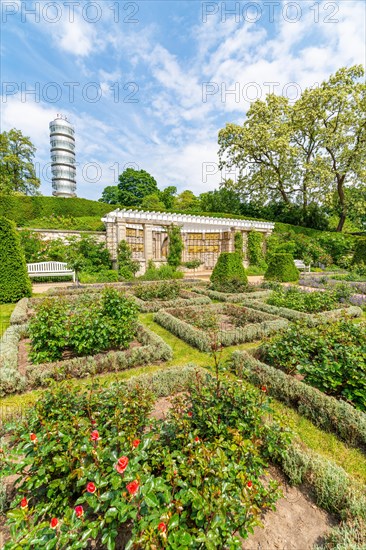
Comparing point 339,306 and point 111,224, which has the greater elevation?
point 111,224

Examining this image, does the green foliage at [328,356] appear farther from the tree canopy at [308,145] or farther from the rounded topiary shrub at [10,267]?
the tree canopy at [308,145]

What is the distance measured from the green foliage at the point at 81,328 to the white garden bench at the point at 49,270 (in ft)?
24.6

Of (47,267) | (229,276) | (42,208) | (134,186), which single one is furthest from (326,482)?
(134,186)

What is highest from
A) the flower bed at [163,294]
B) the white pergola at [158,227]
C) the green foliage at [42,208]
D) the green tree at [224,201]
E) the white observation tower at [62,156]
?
the white observation tower at [62,156]

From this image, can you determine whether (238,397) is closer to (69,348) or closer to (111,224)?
(69,348)

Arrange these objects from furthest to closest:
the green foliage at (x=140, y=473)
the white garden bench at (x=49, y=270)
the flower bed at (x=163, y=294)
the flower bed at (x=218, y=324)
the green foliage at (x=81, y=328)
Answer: the white garden bench at (x=49, y=270)
the flower bed at (x=163, y=294)
the flower bed at (x=218, y=324)
the green foliage at (x=81, y=328)
the green foliage at (x=140, y=473)

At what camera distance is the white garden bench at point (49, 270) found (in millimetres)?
10906

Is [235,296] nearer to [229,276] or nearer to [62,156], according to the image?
[229,276]

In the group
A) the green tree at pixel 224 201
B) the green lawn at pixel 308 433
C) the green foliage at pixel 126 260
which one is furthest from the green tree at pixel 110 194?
the green lawn at pixel 308 433

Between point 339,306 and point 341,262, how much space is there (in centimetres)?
1286

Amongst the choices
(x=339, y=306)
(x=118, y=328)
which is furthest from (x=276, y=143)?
(x=118, y=328)

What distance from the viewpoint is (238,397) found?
2127 mm

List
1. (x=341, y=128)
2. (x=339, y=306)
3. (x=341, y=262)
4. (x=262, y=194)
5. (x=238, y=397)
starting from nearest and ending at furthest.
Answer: (x=238, y=397) → (x=339, y=306) → (x=341, y=262) → (x=341, y=128) → (x=262, y=194)

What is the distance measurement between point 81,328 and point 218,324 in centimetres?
311
